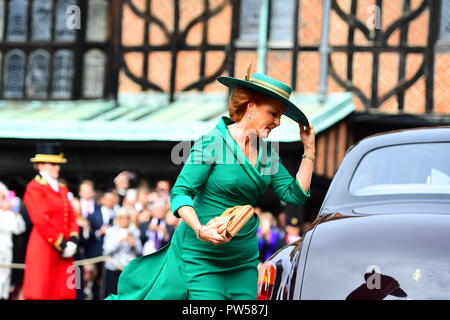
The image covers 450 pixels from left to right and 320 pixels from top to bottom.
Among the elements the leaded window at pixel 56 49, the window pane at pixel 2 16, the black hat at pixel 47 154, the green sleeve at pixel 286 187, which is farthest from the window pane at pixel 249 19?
the green sleeve at pixel 286 187

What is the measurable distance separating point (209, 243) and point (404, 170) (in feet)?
4.45

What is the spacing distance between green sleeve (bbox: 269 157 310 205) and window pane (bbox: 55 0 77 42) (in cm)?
1607

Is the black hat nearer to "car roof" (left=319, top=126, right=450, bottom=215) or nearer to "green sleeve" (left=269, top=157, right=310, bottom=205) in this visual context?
"car roof" (left=319, top=126, right=450, bottom=215)

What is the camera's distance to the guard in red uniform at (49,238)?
36.9 ft

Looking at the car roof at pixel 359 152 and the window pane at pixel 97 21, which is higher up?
the window pane at pixel 97 21

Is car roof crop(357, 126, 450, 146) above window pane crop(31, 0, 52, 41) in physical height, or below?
below

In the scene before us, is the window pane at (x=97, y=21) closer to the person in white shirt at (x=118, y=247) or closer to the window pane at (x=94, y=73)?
the window pane at (x=94, y=73)

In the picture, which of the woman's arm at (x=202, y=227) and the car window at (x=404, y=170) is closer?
the woman's arm at (x=202, y=227)

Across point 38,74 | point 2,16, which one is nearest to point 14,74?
point 38,74

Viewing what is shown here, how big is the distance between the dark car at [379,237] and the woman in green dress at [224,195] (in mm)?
250

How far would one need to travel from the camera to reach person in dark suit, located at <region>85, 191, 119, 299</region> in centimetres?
1362

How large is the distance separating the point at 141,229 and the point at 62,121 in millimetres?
6369

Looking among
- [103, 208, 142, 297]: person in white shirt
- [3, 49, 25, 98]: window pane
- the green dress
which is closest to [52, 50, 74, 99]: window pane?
[3, 49, 25, 98]: window pane
